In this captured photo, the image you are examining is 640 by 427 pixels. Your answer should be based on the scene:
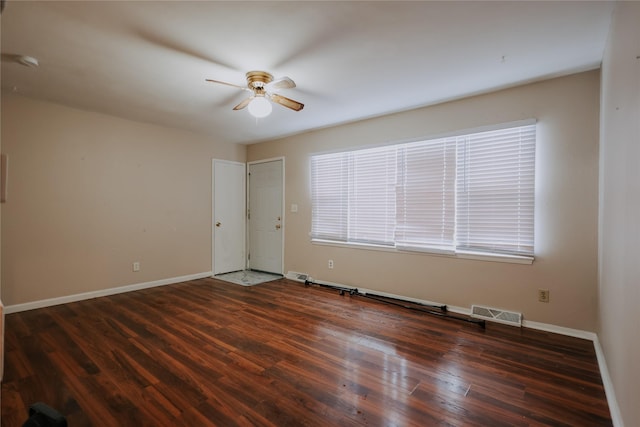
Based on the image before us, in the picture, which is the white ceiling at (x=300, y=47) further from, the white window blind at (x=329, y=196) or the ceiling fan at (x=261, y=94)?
the white window blind at (x=329, y=196)

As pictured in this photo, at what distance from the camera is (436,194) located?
11.9ft

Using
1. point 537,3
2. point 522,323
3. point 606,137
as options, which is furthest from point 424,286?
point 537,3

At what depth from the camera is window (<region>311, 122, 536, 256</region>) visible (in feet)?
10.2

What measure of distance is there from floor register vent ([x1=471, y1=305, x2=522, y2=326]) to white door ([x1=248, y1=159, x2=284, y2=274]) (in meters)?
3.22

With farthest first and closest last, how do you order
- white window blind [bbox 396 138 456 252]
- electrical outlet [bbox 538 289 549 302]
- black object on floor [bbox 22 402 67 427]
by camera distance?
1. white window blind [bbox 396 138 456 252]
2. electrical outlet [bbox 538 289 549 302]
3. black object on floor [bbox 22 402 67 427]

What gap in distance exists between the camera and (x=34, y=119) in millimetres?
3510

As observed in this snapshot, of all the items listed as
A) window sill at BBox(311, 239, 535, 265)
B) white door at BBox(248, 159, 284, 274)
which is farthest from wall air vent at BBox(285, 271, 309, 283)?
window sill at BBox(311, 239, 535, 265)

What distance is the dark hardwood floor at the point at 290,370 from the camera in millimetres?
1766

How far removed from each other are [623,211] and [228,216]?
525 centimetres

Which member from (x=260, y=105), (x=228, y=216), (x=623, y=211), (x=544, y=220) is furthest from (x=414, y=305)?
(x=228, y=216)

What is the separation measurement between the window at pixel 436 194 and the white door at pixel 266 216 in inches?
35.6

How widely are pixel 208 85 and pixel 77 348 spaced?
2.73m

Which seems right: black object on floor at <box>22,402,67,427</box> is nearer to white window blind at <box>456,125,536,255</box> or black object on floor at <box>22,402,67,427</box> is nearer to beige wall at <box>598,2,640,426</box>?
beige wall at <box>598,2,640,426</box>

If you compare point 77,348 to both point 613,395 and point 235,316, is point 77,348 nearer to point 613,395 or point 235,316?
point 235,316
